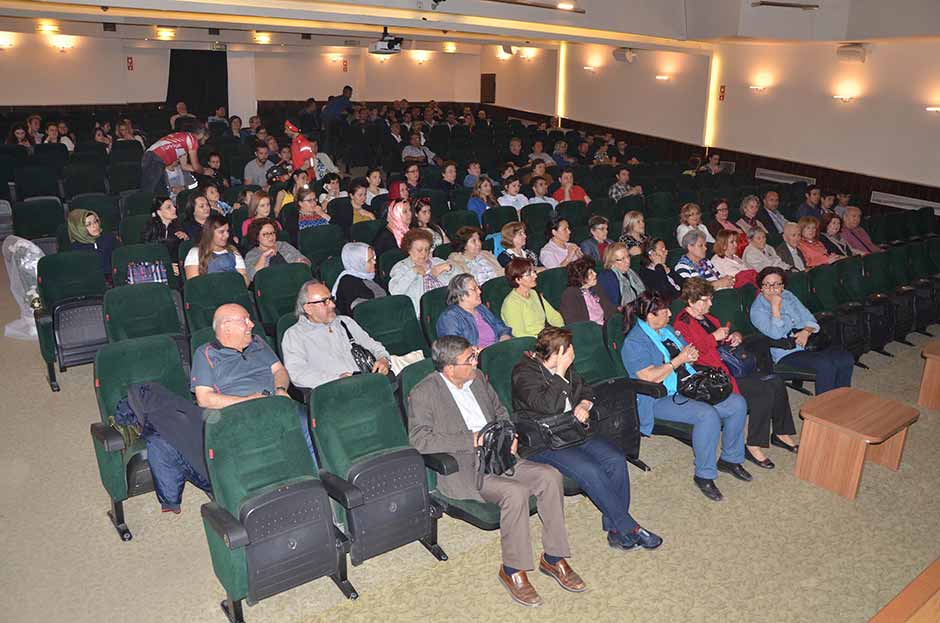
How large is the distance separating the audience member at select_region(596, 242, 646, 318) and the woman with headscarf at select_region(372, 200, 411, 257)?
1.86 m

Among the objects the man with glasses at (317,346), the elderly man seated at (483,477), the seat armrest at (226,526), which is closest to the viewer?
the seat armrest at (226,526)

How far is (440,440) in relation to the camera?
3.91 meters

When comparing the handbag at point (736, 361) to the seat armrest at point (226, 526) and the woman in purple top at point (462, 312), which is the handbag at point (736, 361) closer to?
the woman in purple top at point (462, 312)

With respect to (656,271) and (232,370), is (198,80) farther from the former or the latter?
(232,370)

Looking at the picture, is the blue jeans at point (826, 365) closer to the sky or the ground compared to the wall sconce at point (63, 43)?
closer to the ground

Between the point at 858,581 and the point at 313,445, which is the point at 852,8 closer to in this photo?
the point at 858,581

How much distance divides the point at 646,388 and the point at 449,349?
4.53 ft

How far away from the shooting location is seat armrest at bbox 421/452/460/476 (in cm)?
374

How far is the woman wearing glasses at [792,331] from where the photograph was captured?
19.4 ft

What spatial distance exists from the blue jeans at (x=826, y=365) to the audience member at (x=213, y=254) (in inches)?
→ 172

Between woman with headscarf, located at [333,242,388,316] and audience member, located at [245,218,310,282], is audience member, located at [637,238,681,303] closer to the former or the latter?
woman with headscarf, located at [333,242,388,316]

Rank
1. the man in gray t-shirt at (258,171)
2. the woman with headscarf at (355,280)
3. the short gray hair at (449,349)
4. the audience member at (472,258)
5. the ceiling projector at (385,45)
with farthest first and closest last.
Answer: the ceiling projector at (385,45) → the man in gray t-shirt at (258,171) → the audience member at (472,258) → the woman with headscarf at (355,280) → the short gray hair at (449,349)

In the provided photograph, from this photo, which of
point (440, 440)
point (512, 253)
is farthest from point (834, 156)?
point (440, 440)

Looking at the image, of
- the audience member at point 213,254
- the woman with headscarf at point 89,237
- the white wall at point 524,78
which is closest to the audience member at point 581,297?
the audience member at point 213,254
